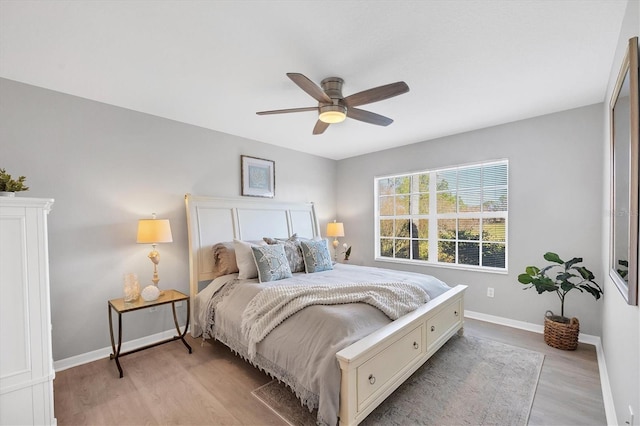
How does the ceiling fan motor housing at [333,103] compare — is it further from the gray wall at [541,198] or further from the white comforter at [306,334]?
the gray wall at [541,198]

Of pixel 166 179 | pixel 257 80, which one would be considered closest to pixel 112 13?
pixel 257 80

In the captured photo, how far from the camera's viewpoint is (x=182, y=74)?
2340 mm

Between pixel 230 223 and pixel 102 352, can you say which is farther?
pixel 230 223

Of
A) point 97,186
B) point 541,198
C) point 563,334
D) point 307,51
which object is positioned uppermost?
point 307,51

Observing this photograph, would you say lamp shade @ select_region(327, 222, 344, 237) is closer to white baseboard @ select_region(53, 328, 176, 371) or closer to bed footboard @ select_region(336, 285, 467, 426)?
bed footboard @ select_region(336, 285, 467, 426)

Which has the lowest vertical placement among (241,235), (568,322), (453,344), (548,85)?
(453,344)

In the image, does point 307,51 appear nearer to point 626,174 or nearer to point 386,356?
point 626,174

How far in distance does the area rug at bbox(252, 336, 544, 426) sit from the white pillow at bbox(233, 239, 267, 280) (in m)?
1.07

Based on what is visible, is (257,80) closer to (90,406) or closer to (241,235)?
(241,235)

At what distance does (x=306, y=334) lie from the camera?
195 cm

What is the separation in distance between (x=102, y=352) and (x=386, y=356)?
2716 millimetres

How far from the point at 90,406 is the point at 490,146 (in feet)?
15.6

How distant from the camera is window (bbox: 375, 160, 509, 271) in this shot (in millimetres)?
3729

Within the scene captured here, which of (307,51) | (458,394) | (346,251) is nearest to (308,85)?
(307,51)
